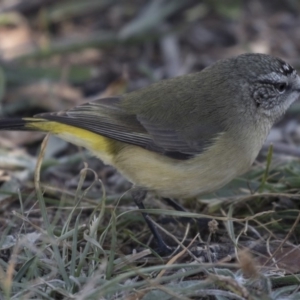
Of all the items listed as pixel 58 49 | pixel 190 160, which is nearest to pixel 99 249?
pixel 190 160

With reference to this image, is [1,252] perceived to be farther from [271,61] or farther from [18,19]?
[18,19]

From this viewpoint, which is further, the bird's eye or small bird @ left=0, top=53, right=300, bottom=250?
the bird's eye

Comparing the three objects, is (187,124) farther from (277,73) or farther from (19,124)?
(19,124)

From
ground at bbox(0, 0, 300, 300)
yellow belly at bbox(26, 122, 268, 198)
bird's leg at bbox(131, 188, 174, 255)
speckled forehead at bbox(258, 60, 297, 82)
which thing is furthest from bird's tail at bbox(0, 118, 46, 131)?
speckled forehead at bbox(258, 60, 297, 82)

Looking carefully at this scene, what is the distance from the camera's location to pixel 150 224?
14.1ft

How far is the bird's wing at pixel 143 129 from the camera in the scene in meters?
4.31

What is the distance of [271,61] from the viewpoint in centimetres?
448

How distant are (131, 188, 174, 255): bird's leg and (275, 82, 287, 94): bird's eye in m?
1.14

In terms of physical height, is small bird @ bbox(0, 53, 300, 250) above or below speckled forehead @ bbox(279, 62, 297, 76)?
below

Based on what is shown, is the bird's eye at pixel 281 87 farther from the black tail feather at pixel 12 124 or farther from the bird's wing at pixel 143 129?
the black tail feather at pixel 12 124

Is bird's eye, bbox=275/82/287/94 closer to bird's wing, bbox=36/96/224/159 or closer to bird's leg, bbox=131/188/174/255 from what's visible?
bird's wing, bbox=36/96/224/159

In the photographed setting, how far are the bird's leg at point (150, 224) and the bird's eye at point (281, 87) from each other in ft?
3.73

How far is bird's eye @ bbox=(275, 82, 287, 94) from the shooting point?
453cm

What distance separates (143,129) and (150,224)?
0.63 metres
